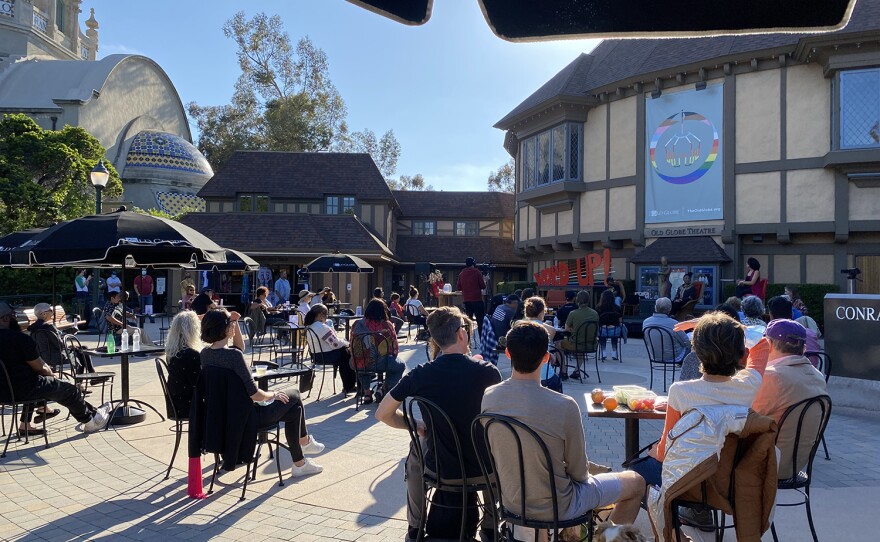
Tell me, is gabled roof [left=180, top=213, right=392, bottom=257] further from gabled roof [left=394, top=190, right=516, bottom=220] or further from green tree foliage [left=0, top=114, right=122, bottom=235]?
gabled roof [left=394, top=190, right=516, bottom=220]

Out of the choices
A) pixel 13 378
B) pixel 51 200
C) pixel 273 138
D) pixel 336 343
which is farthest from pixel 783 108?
pixel 273 138

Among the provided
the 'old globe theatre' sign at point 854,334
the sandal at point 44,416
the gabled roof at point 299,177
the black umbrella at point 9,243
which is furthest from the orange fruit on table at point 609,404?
the gabled roof at point 299,177

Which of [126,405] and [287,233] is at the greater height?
[287,233]

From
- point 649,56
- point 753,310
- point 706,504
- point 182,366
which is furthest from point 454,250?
point 706,504

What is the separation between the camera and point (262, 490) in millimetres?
4742

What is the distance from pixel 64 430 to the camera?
21.5ft

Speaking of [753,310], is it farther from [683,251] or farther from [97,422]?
[683,251]

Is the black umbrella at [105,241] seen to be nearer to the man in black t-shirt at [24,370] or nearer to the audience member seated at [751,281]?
the man in black t-shirt at [24,370]

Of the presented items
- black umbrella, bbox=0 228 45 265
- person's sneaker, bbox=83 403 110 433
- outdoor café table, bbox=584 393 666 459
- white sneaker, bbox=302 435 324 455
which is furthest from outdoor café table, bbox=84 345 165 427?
outdoor café table, bbox=584 393 666 459

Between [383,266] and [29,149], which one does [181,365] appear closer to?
[29,149]

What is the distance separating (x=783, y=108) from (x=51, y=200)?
75.9 feet

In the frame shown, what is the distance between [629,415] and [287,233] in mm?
23190

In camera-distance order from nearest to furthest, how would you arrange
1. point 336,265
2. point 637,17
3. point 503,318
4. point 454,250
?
1. point 637,17
2. point 503,318
3. point 336,265
4. point 454,250

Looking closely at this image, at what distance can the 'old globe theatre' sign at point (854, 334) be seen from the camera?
7250mm
